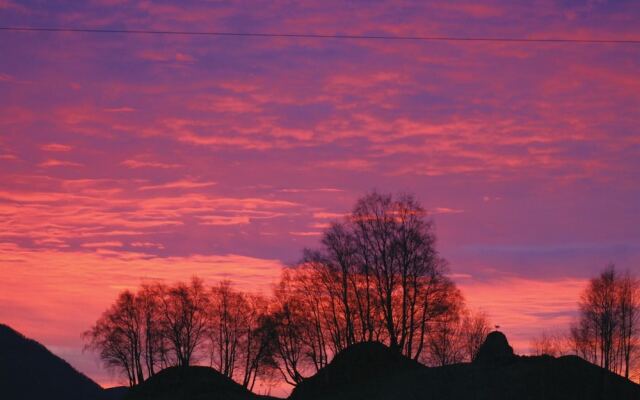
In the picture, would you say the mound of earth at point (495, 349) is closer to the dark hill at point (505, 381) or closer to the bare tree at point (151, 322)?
the dark hill at point (505, 381)

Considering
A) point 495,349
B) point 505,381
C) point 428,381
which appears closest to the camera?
point 505,381

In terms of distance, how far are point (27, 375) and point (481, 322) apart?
110 metres

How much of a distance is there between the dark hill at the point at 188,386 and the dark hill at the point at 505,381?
25.9 metres

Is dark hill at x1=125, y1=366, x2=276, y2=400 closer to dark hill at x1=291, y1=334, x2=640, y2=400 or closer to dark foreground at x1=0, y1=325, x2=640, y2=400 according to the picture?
dark foreground at x1=0, y1=325, x2=640, y2=400

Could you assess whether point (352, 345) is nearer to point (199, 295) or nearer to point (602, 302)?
point (602, 302)

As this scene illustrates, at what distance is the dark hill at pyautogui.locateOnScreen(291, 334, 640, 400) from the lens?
53656 millimetres

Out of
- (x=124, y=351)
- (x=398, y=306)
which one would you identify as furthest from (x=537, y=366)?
(x=124, y=351)

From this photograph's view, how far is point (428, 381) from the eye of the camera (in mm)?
63781

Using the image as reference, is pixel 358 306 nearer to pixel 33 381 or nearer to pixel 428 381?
pixel 428 381

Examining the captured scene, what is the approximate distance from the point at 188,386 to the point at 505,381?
56.1 metres

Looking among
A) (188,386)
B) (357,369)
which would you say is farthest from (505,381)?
(188,386)

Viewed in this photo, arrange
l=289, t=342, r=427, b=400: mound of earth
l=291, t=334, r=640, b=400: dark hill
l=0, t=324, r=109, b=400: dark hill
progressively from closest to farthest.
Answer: l=291, t=334, r=640, b=400: dark hill, l=289, t=342, r=427, b=400: mound of earth, l=0, t=324, r=109, b=400: dark hill

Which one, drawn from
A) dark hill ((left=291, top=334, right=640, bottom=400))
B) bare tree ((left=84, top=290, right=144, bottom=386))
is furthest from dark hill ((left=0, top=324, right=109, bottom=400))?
dark hill ((left=291, top=334, right=640, bottom=400))

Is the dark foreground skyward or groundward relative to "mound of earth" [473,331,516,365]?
groundward
